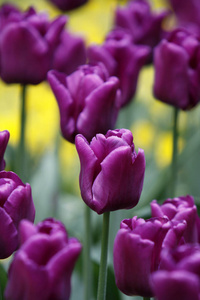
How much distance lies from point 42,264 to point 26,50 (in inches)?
23.9

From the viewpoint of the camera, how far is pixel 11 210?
662 millimetres

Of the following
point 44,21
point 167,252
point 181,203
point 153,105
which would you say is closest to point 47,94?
point 153,105

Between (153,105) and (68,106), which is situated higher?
(68,106)

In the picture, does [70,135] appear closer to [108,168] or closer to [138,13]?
[108,168]

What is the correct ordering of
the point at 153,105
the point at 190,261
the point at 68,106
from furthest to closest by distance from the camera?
1. the point at 153,105
2. the point at 68,106
3. the point at 190,261

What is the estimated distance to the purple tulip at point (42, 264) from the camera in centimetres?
53

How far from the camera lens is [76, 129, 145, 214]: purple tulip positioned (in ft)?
2.25

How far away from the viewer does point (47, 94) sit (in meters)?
2.14

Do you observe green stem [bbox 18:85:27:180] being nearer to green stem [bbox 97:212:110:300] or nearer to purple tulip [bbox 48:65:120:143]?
purple tulip [bbox 48:65:120:143]

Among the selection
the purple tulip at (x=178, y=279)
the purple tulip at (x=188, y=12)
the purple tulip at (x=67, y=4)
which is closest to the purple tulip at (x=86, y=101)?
the purple tulip at (x=178, y=279)

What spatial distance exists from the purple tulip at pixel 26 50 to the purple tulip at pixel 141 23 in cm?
27

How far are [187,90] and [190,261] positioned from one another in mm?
590

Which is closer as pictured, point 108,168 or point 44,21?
point 108,168

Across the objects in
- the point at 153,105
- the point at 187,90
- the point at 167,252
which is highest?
the point at 167,252
